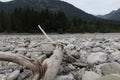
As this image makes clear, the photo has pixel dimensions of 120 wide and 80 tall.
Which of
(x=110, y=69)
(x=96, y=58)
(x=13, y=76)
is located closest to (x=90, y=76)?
(x=110, y=69)

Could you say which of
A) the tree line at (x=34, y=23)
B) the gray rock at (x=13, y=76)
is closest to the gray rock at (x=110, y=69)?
the gray rock at (x=13, y=76)

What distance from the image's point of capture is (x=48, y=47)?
641cm

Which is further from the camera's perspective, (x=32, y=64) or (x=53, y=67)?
(x=53, y=67)

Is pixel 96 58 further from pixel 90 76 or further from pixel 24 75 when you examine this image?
pixel 24 75

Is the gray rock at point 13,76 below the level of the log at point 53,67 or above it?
below

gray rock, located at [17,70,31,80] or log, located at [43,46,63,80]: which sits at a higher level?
log, located at [43,46,63,80]

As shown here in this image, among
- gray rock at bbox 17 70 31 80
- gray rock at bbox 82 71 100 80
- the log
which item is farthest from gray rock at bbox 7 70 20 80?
gray rock at bbox 82 71 100 80

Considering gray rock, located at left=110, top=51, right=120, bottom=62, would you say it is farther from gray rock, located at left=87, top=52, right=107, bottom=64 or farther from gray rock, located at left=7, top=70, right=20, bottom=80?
gray rock, located at left=7, top=70, right=20, bottom=80

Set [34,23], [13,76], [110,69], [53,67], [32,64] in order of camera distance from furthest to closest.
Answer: [34,23], [110,69], [13,76], [53,67], [32,64]

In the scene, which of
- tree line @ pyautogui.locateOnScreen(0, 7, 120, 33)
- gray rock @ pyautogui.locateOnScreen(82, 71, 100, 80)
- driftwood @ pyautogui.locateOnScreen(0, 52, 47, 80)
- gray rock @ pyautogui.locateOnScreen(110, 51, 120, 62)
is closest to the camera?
driftwood @ pyautogui.locateOnScreen(0, 52, 47, 80)

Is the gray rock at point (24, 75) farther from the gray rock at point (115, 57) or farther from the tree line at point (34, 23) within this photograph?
the tree line at point (34, 23)

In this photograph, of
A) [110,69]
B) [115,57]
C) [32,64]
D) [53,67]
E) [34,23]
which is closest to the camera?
[32,64]

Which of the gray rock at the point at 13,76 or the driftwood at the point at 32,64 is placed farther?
the gray rock at the point at 13,76

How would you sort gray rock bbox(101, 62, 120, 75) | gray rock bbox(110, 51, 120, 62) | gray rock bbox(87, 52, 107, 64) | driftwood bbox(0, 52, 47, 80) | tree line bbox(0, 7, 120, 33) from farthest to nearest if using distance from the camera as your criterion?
tree line bbox(0, 7, 120, 33) < gray rock bbox(110, 51, 120, 62) < gray rock bbox(87, 52, 107, 64) < gray rock bbox(101, 62, 120, 75) < driftwood bbox(0, 52, 47, 80)
